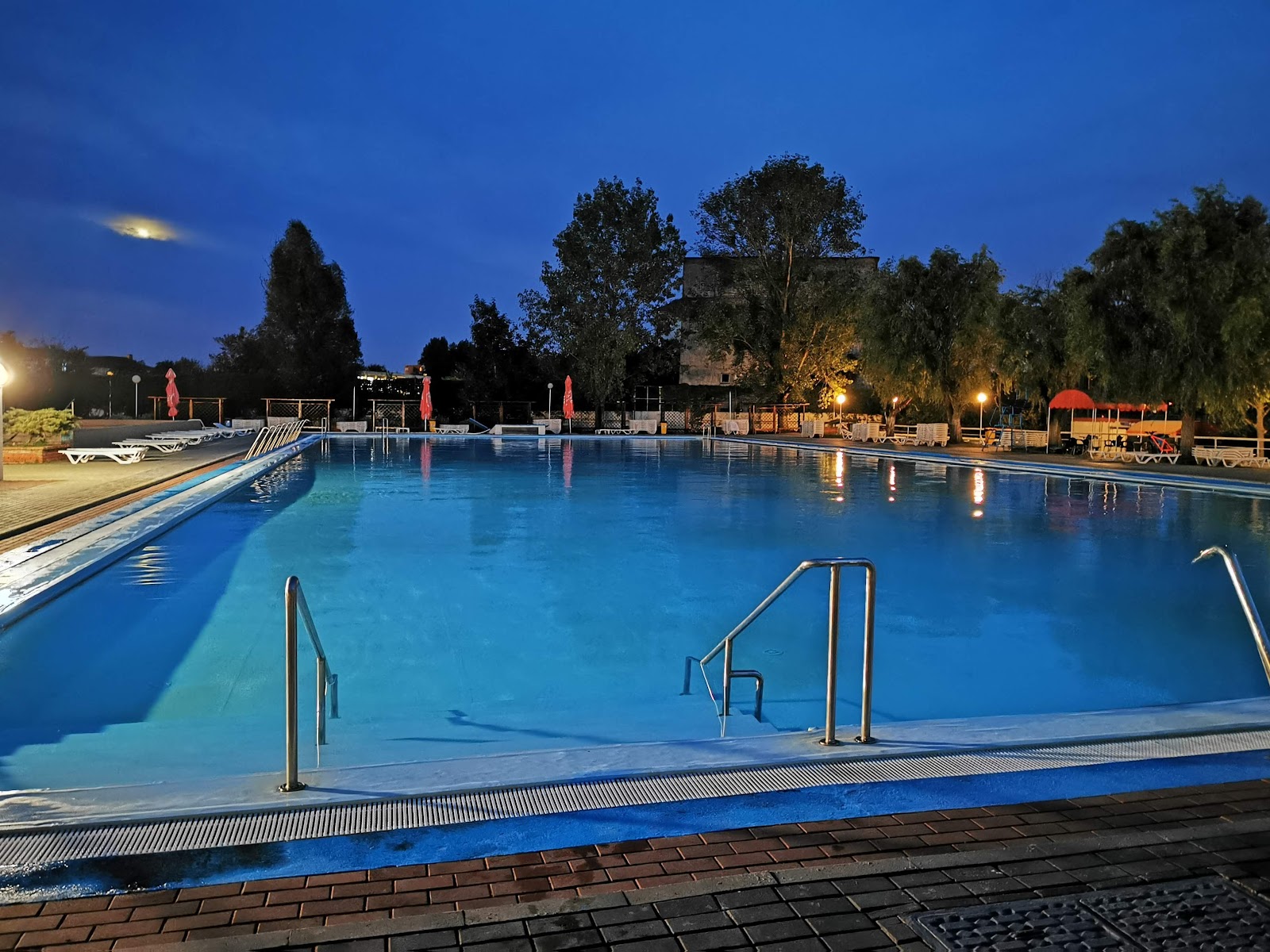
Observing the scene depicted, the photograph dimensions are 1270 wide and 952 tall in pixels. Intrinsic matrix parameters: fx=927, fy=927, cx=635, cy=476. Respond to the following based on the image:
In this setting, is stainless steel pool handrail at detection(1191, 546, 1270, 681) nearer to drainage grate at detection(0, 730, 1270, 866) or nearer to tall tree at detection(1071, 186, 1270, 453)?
drainage grate at detection(0, 730, 1270, 866)

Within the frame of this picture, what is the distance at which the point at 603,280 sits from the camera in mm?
40312

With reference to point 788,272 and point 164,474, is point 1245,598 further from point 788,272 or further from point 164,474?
point 788,272

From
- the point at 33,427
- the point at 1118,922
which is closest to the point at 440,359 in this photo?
the point at 33,427

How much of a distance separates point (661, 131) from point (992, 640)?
302 feet

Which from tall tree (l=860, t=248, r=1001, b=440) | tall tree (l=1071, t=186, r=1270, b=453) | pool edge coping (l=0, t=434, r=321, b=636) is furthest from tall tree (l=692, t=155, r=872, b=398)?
pool edge coping (l=0, t=434, r=321, b=636)

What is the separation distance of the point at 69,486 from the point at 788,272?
29.9 metres

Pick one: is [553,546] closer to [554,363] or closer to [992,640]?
[992,640]

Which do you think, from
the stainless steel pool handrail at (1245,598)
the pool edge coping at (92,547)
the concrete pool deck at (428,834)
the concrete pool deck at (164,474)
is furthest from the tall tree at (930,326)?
the concrete pool deck at (428,834)

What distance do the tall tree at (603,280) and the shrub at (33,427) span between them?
24418 mm

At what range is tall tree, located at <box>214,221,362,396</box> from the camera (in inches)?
1708

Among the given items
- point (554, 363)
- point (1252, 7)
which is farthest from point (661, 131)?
point (554, 363)

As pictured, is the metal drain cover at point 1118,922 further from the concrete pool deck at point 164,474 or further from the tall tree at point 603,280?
the tall tree at point 603,280

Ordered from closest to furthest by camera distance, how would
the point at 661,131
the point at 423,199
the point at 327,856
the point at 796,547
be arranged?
1. the point at 327,856
2. the point at 796,547
3. the point at 423,199
4. the point at 661,131

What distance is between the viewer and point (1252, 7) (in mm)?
62750
